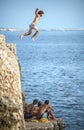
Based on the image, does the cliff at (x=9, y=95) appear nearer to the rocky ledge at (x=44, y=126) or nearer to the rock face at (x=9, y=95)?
the rock face at (x=9, y=95)

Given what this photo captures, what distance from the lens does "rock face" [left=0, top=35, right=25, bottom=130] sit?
10.2 meters

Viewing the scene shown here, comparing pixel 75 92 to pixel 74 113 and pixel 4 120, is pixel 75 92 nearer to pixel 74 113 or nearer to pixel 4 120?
pixel 74 113

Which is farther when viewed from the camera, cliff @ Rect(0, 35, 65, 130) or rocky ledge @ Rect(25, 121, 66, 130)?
rocky ledge @ Rect(25, 121, 66, 130)

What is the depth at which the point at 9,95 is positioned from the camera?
1077 cm

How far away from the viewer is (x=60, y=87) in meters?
51.0

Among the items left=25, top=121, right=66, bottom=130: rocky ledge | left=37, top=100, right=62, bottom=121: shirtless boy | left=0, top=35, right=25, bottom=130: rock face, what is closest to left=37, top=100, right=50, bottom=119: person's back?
left=37, top=100, right=62, bottom=121: shirtless boy

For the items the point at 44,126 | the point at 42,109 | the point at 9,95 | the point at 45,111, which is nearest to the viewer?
the point at 9,95

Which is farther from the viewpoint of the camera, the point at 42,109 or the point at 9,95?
the point at 42,109

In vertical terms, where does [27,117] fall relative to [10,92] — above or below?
below

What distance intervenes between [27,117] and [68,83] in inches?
1375

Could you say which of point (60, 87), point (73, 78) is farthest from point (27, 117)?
point (73, 78)

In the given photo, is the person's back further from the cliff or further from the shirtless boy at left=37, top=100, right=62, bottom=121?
the cliff

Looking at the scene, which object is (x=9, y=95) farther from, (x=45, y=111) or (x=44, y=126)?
(x=45, y=111)

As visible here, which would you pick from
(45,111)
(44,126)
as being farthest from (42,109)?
(44,126)
